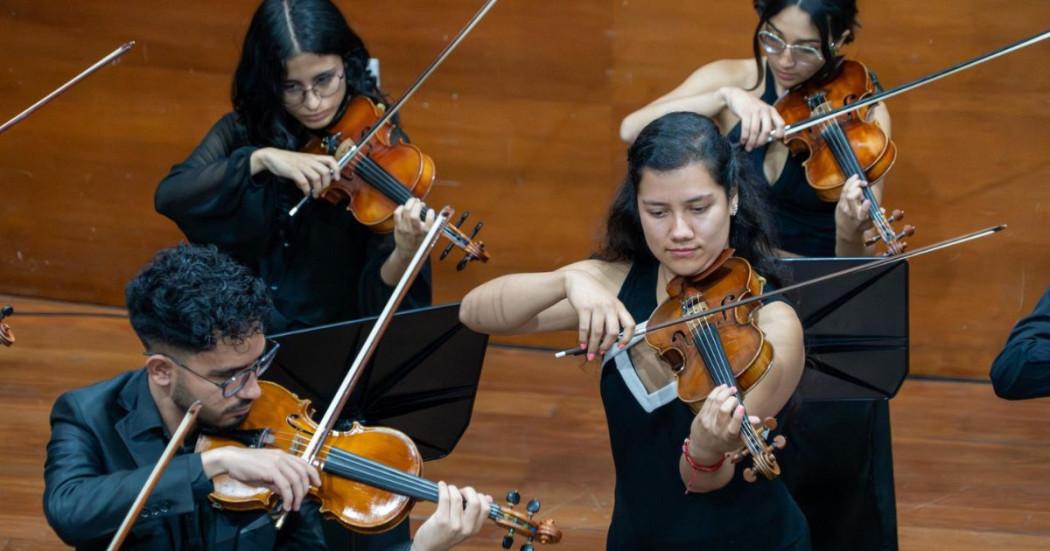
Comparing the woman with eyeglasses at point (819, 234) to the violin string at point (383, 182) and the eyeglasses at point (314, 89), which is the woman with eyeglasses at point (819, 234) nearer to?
the violin string at point (383, 182)

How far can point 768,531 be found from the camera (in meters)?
1.92

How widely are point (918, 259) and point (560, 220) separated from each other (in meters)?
0.89

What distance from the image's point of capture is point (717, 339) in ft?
6.05

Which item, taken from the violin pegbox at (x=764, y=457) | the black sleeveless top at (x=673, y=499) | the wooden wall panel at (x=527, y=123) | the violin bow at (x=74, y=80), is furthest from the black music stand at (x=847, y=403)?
the wooden wall panel at (x=527, y=123)

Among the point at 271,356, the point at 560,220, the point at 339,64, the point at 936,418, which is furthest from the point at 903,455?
the point at 271,356

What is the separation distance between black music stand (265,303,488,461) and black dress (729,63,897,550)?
56 centimetres

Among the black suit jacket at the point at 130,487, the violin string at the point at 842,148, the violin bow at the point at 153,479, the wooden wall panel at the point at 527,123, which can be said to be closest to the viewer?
the violin bow at the point at 153,479

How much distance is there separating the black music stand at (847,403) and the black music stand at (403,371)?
1.63ft

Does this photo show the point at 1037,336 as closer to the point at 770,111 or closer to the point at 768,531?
the point at 768,531

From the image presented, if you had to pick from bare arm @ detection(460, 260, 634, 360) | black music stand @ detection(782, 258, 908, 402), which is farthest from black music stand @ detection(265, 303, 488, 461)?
black music stand @ detection(782, 258, 908, 402)

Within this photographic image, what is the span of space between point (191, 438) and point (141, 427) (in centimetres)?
7

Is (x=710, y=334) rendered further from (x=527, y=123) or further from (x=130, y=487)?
(x=527, y=123)

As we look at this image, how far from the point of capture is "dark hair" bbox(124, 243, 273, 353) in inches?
73.8

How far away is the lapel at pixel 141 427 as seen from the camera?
1895 millimetres
